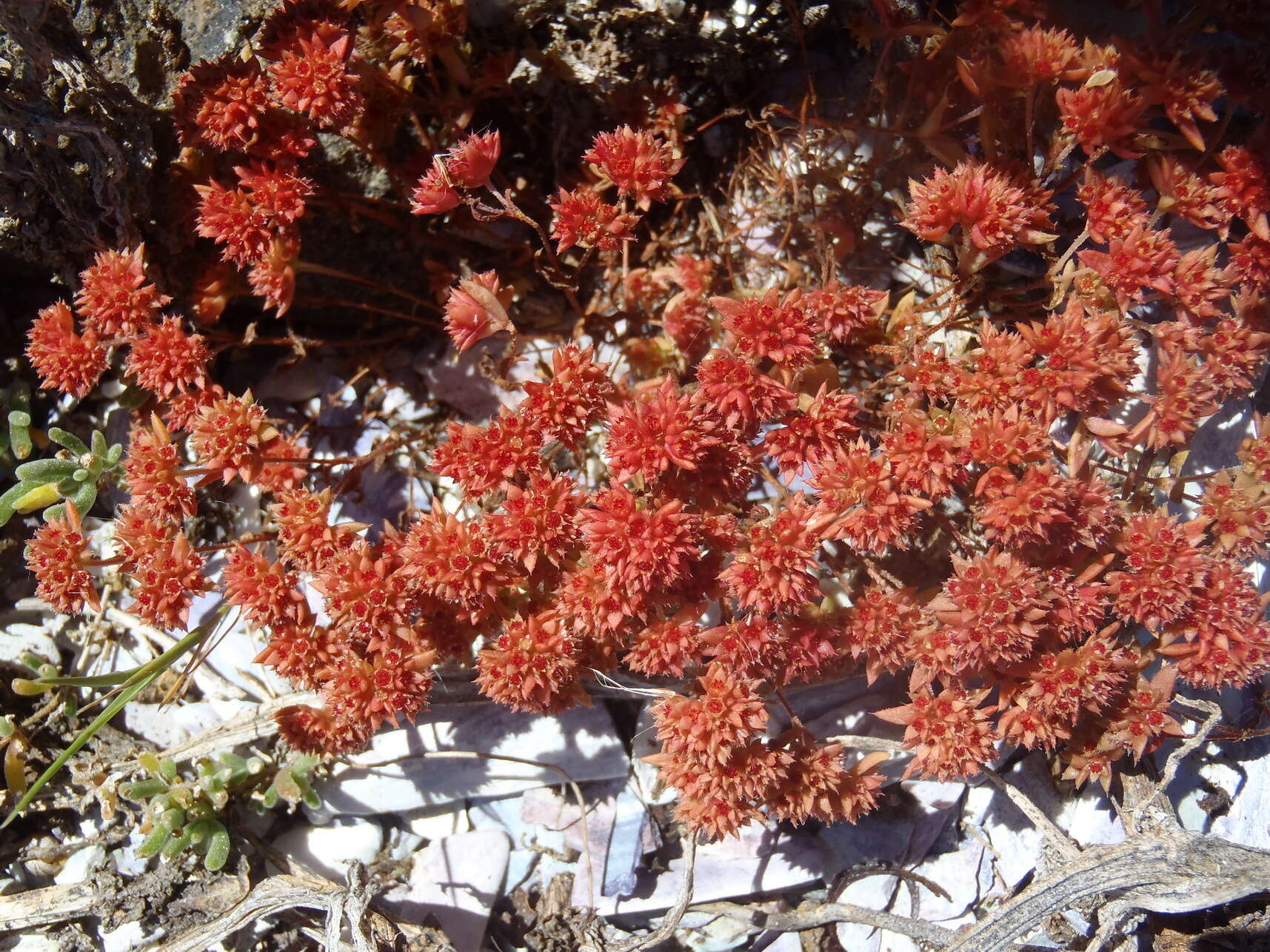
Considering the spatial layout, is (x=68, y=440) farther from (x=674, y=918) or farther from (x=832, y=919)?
(x=832, y=919)

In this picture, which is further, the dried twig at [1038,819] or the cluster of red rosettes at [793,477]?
the dried twig at [1038,819]

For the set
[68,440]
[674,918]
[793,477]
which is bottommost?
[674,918]

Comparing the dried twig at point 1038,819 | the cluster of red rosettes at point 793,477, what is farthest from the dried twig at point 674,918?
the dried twig at point 1038,819

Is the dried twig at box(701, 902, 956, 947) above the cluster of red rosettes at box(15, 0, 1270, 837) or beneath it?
beneath

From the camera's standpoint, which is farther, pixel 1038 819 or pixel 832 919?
pixel 832 919

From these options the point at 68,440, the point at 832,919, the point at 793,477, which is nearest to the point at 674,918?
the point at 832,919

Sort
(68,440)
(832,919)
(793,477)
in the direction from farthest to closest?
(832,919), (68,440), (793,477)

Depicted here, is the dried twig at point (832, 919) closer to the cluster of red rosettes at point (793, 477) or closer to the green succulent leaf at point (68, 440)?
the cluster of red rosettes at point (793, 477)

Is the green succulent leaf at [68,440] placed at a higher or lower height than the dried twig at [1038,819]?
higher

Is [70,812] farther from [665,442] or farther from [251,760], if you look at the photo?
[665,442]

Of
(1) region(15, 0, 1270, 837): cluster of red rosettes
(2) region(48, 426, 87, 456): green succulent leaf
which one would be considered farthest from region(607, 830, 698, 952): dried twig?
(2) region(48, 426, 87, 456): green succulent leaf

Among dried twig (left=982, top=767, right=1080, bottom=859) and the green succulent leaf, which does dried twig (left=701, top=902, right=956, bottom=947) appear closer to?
dried twig (left=982, top=767, right=1080, bottom=859)
